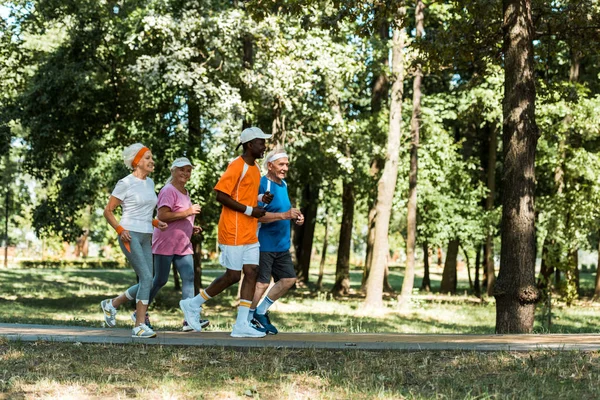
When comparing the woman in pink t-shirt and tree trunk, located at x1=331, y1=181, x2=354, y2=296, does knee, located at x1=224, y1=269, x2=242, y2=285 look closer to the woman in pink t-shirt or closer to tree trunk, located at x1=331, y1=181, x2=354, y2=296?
the woman in pink t-shirt

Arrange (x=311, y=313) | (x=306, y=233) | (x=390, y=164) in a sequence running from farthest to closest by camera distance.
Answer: (x=306, y=233)
(x=390, y=164)
(x=311, y=313)

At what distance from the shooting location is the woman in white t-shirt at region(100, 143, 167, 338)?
8.46 m

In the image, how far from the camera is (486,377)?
6520 mm

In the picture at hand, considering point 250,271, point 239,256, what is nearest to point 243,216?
point 239,256

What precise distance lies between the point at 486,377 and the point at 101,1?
679 inches

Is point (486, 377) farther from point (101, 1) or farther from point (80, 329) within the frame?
point (101, 1)

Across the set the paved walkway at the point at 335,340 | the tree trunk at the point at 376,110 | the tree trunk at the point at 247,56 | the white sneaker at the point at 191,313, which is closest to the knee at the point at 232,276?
the paved walkway at the point at 335,340

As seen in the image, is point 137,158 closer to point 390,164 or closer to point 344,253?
point 390,164

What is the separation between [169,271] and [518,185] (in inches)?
187

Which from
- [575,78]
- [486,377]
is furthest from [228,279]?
[575,78]

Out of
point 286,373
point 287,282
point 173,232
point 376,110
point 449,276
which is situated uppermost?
point 376,110

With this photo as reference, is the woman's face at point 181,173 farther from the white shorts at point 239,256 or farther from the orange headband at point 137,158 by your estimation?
the white shorts at point 239,256

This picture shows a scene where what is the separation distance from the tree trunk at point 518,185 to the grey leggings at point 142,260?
4.94 metres

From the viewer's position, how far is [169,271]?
31.6 ft
